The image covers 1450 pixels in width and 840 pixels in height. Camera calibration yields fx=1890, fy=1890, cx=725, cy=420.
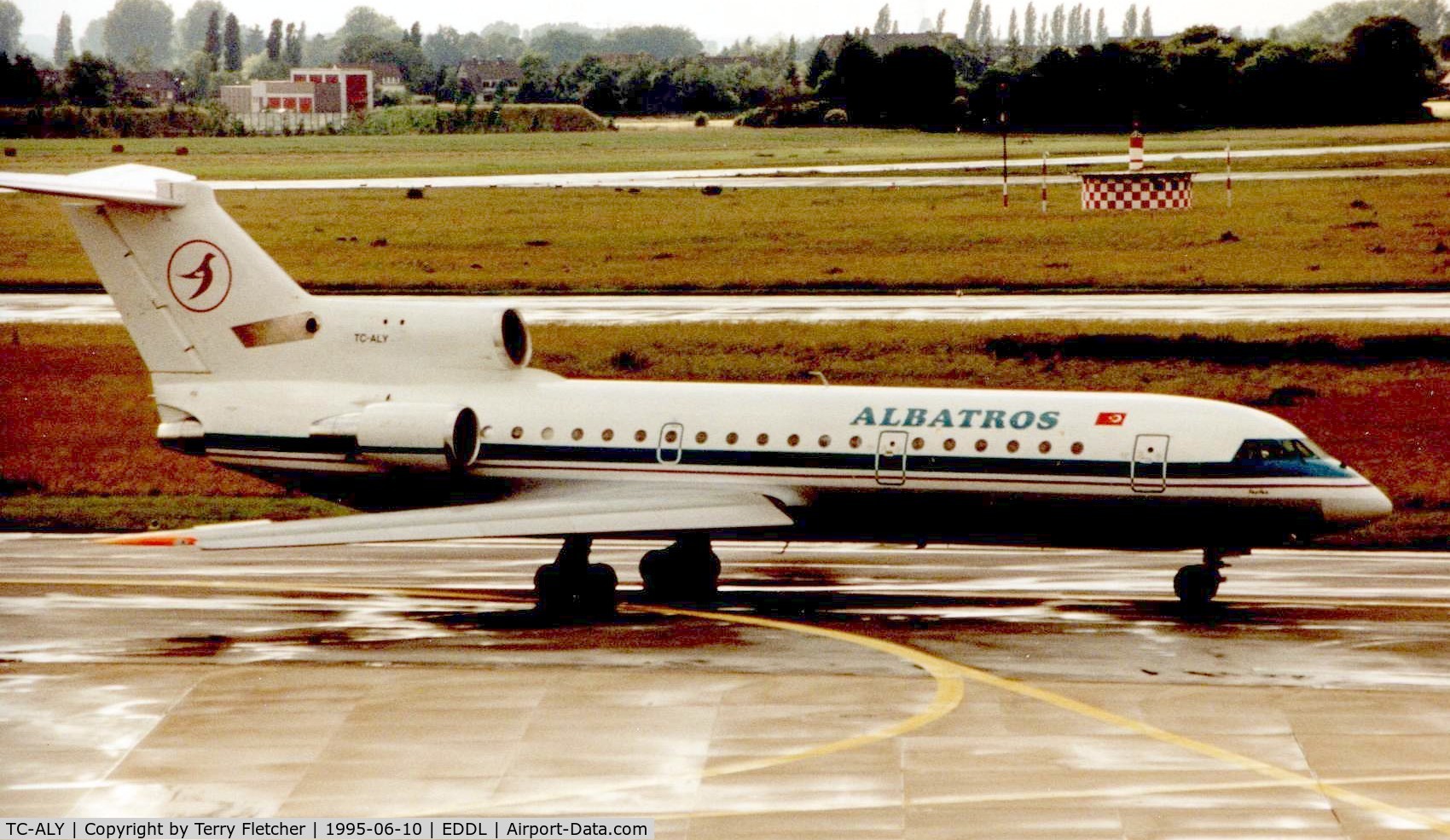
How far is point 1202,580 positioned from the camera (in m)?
28.4

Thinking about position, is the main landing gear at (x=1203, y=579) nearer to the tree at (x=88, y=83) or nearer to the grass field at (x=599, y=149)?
the grass field at (x=599, y=149)

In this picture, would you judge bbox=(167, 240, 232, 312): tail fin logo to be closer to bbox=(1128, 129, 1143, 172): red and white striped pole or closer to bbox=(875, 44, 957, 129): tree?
bbox=(1128, 129, 1143, 172): red and white striped pole

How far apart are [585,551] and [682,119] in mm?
109116

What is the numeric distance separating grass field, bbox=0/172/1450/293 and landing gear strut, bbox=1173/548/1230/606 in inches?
1206

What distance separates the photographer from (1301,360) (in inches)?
1868

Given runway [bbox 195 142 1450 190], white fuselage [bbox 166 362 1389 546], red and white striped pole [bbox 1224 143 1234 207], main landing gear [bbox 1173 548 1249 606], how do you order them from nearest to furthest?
white fuselage [bbox 166 362 1389 546]
main landing gear [bbox 1173 548 1249 606]
red and white striped pole [bbox 1224 143 1234 207]
runway [bbox 195 142 1450 190]

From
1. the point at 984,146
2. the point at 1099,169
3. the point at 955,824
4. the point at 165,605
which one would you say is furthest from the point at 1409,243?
the point at 955,824

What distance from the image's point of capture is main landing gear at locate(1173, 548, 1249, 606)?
28422 mm

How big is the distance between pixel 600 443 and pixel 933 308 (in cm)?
2692

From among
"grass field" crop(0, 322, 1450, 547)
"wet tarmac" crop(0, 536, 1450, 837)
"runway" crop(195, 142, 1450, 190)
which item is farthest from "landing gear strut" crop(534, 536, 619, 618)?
"runway" crop(195, 142, 1450, 190)

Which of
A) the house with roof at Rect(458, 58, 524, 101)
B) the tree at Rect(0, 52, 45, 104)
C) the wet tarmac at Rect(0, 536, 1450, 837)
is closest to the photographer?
the wet tarmac at Rect(0, 536, 1450, 837)

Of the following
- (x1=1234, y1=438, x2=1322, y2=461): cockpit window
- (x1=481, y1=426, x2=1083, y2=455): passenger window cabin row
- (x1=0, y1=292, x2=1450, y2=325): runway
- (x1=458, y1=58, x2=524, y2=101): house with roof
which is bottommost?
(x1=0, y1=292, x2=1450, y2=325): runway

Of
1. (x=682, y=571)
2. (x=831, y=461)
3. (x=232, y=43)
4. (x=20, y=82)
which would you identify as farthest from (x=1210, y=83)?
(x=232, y=43)

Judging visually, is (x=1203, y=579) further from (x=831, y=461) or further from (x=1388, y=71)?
(x=1388, y=71)
